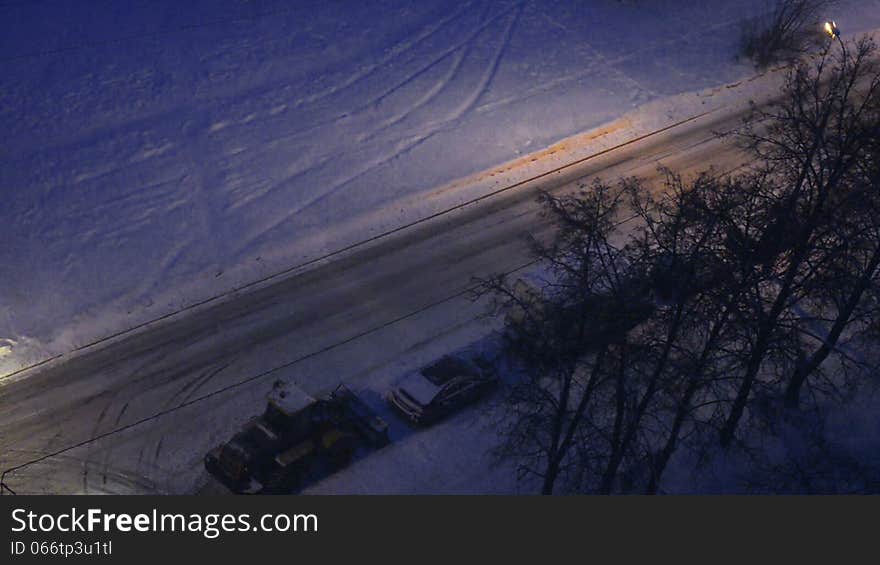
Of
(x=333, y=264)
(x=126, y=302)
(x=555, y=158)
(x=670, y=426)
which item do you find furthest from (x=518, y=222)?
(x=126, y=302)

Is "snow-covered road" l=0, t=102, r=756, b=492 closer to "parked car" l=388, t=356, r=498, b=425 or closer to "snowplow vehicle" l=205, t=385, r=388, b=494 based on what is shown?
"parked car" l=388, t=356, r=498, b=425

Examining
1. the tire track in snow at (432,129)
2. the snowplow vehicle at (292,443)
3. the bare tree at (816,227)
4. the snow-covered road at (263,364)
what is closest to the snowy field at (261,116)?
the tire track in snow at (432,129)

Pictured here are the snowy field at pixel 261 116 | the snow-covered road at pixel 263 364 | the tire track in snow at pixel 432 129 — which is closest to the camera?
the snow-covered road at pixel 263 364

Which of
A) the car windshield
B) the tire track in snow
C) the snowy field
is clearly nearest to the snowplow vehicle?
the car windshield

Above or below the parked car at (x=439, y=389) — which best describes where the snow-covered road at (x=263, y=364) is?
above

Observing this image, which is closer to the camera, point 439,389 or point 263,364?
point 439,389

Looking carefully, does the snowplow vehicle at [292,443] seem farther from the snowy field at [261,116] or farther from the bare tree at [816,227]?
the bare tree at [816,227]

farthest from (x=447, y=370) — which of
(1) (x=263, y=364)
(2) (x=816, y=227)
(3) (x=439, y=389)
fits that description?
(2) (x=816, y=227)

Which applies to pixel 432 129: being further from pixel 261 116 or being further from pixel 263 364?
pixel 263 364
